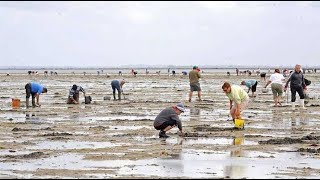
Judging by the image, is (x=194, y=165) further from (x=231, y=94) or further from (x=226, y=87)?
(x=231, y=94)

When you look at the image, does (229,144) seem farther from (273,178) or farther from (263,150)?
(273,178)

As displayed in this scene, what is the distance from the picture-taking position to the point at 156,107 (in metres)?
29.7

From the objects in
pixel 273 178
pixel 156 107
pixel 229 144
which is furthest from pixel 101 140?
pixel 156 107

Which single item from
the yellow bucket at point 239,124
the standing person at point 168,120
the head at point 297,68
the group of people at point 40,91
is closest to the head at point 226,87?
the yellow bucket at point 239,124

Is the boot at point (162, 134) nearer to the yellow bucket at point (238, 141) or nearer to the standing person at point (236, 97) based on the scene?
the yellow bucket at point (238, 141)

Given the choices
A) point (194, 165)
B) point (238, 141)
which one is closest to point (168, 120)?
point (238, 141)

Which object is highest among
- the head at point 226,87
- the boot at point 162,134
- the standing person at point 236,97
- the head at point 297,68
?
the head at point 297,68

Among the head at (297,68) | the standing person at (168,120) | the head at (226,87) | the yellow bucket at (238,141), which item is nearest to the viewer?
the yellow bucket at (238,141)

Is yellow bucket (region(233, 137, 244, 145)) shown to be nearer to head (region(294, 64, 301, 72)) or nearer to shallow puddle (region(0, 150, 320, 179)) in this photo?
shallow puddle (region(0, 150, 320, 179))

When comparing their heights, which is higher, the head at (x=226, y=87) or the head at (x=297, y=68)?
the head at (x=297, y=68)

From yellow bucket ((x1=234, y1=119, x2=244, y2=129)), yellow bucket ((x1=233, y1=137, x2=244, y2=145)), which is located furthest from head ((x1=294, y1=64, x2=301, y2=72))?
yellow bucket ((x1=233, y1=137, x2=244, y2=145))

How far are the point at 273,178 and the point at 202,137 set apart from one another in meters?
6.39

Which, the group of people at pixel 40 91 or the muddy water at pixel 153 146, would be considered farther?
the group of people at pixel 40 91

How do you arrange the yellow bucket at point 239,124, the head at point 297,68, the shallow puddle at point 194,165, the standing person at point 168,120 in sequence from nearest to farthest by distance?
1. the shallow puddle at point 194,165
2. the standing person at point 168,120
3. the yellow bucket at point 239,124
4. the head at point 297,68
